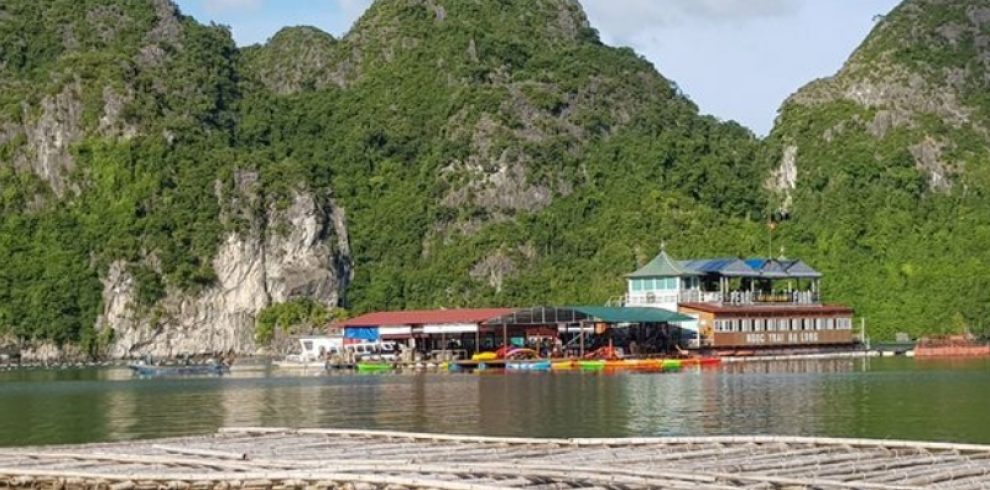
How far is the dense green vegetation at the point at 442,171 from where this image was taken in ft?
392

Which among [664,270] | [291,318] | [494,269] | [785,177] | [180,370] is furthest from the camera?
[785,177]

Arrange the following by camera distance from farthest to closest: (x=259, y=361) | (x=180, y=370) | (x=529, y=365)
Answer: (x=259, y=361), (x=180, y=370), (x=529, y=365)

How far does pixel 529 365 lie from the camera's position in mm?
79125

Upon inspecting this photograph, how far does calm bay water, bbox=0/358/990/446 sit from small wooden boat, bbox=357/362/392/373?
659 cm

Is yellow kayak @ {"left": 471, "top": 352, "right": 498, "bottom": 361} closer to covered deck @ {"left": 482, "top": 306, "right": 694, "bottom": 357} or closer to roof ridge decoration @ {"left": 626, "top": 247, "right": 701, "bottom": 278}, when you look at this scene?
covered deck @ {"left": 482, "top": 306, "right": 694, "bottom": 357}

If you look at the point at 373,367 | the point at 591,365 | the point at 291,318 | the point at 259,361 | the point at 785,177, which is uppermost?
the point at 785,177

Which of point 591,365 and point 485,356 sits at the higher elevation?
point 485,356

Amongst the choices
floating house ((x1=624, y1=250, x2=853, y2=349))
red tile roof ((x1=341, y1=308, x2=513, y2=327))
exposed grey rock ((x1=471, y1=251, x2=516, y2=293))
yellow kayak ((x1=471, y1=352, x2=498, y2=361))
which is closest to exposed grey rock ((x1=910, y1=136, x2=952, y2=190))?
exposed grey rock ((x1=471, y1=251, x2=516, y2=293))

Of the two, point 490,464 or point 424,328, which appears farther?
point 424,328

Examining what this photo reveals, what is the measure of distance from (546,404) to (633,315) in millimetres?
36283

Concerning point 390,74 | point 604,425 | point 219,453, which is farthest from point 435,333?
point 390,74

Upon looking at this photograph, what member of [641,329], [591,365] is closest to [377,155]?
[641,329]

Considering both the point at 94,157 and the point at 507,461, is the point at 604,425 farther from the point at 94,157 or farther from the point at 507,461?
the point at 94,157

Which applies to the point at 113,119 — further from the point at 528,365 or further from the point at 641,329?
the point at 528,365
